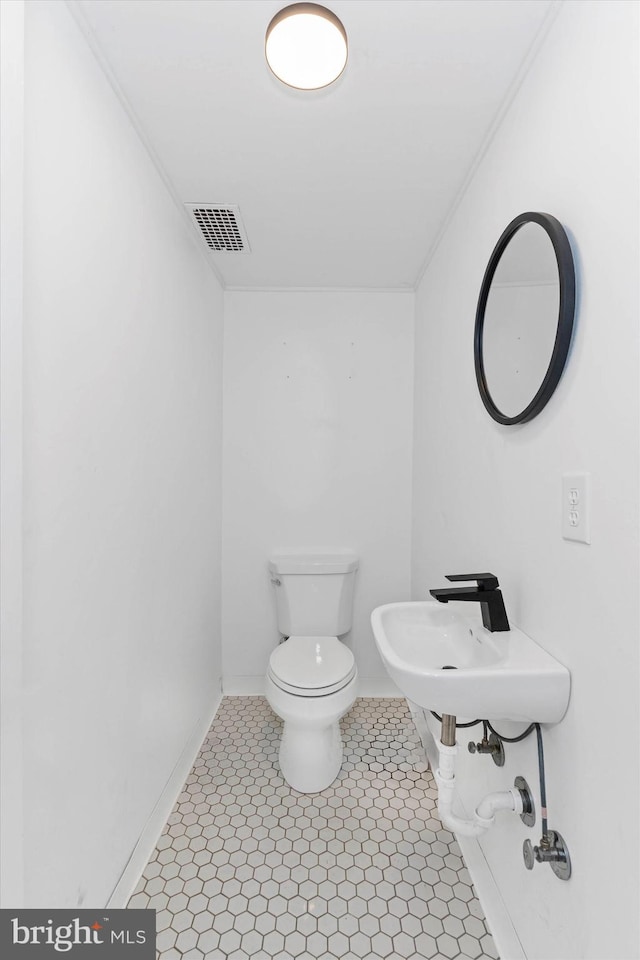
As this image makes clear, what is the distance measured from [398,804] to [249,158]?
7.52 ft

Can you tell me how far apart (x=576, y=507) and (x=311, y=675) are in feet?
4.27

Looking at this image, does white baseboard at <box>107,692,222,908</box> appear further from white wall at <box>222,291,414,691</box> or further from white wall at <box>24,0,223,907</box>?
white wall at <box>222,291,414,691</box>

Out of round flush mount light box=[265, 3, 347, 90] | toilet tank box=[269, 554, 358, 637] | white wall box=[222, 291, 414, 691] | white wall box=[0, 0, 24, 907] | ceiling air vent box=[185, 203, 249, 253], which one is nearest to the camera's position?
white wall box=[0, 0, 24, 907]

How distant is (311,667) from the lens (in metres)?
1.98

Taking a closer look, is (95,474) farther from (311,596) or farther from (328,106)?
(311,596)

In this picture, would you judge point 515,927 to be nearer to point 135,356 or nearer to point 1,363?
point 1,363

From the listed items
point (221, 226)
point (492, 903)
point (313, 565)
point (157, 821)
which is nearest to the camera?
point (492, 903)

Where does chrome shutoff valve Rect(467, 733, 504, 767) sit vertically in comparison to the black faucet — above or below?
below

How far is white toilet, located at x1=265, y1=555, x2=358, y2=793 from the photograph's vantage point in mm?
1841

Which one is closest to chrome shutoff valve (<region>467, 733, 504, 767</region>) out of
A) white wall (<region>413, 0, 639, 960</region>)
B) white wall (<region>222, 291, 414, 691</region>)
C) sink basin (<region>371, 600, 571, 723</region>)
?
white wall (<region>413, 0, 639, 960</region>)

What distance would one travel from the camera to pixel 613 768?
0.84 m

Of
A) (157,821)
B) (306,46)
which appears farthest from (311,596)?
(306,46)

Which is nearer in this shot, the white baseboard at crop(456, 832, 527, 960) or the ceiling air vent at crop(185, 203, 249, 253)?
the white baseboard at crop(456, 832, 527, 960)

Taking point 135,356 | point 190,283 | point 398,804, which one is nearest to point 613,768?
point 398,804
